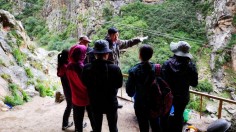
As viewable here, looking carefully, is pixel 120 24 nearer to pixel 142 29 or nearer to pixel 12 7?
pixel 142 29

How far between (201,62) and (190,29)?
3.23m

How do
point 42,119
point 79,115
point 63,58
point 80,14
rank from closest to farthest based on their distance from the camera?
point 79,115 → point 63,58 → point 42,119 → point 80,14

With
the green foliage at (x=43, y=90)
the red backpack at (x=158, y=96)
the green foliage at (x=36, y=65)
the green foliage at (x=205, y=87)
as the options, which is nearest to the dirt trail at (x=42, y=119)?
the green foliage at (x=43, y=90)

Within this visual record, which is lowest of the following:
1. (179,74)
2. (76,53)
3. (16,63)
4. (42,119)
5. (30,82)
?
(42,119)

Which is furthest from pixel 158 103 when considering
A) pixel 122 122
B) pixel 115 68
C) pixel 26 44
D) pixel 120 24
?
pixel 120 24

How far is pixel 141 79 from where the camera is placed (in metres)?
3.29

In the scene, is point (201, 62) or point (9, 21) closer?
point (9, 21)

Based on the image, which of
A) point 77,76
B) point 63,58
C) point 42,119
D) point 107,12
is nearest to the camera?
point 77,76

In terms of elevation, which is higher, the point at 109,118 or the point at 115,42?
the point at 115,42

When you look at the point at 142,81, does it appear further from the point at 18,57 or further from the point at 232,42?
the point at 232,42

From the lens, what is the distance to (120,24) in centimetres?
2164

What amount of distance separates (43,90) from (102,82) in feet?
22.6

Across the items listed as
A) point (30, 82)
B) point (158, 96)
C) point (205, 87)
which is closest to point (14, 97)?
point (30, 82)

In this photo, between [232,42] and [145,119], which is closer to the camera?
[145,119]
